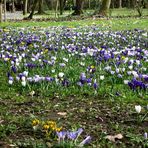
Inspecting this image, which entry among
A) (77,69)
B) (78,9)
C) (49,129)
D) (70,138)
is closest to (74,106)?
(49,129)

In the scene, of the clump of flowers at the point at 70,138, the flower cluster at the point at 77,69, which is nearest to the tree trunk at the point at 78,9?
the flower cluster at the point at 77,69

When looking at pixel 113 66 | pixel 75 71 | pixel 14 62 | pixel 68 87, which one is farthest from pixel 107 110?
pixel 14 62

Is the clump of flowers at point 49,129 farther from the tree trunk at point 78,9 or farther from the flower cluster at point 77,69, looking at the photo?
the tree trunk at point 78,9

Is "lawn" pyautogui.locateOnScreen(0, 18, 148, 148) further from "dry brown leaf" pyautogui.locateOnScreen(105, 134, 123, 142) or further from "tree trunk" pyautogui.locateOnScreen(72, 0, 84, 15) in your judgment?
"tree trunk" pyautogui.locateOnScreen(72, 0, 84, 15)

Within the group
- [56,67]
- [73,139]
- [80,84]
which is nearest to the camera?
[73,139]

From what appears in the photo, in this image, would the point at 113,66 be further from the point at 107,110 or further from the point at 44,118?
the point at 44,118

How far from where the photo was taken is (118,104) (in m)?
5.61

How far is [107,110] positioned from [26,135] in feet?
4.69

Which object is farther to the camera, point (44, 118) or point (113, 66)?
point (113, 66)

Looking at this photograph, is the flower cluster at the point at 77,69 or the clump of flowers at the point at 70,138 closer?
the clump of flowers at the point at 70,138

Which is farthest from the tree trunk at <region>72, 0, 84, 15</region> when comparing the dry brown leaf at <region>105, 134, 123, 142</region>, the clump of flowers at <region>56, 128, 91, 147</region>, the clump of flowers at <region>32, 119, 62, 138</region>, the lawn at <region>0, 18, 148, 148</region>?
the clump of flowers at <region>56, 128, 91, 147</region>

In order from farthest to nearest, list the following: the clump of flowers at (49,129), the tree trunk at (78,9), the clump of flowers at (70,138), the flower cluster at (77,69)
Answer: the tree trunk at (78,9)
the flower cluster at (77,69)
the clump of flowers at (49,129)
the clump of flowers at (70,138)

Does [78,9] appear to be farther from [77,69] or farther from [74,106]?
[74,106]

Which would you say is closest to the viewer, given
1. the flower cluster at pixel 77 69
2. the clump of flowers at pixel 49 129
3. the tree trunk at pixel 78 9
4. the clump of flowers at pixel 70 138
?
the clump of flowers at pixel 70 138
